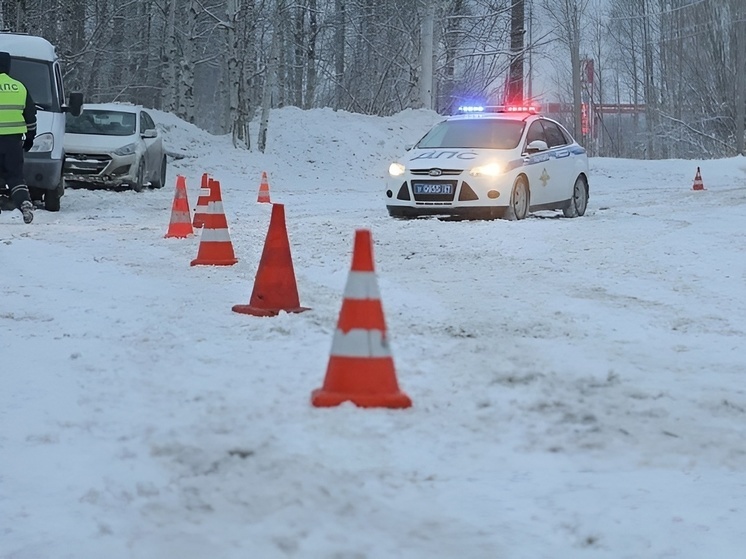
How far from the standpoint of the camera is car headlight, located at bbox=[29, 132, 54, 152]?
45.8 ft

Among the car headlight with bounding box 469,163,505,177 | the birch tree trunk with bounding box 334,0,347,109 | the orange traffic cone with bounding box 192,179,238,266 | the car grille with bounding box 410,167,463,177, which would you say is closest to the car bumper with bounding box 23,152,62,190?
the car grille with bounding box 410,167,463,177

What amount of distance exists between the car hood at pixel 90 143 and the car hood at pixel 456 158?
6.80m

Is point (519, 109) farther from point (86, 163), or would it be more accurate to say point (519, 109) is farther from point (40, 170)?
point (86, 163)

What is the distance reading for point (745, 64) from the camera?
46.1 metres

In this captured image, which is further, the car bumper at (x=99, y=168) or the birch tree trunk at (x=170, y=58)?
the birch tree trunk at (x=170, y=58)

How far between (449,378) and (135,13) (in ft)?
144

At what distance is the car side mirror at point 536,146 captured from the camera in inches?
542

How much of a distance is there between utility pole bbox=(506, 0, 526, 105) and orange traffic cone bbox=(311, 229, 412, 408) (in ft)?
103

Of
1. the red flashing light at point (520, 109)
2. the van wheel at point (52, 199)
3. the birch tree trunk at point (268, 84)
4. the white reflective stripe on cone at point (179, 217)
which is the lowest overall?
the white reflective stripe on cone at point (179, 217)

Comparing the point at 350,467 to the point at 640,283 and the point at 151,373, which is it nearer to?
the point at 151,373

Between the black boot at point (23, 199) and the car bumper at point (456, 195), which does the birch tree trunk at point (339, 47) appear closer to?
the car bumper at point (456, 195)

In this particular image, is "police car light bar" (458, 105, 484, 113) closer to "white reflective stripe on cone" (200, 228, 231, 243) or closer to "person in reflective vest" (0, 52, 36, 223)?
A: "person in reflective vest" (0, 52, 36, 223)

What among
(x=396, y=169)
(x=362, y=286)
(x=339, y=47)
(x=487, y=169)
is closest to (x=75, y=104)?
(x=396, y=169)

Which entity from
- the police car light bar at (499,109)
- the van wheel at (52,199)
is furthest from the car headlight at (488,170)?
the van wheel at (52,199)
